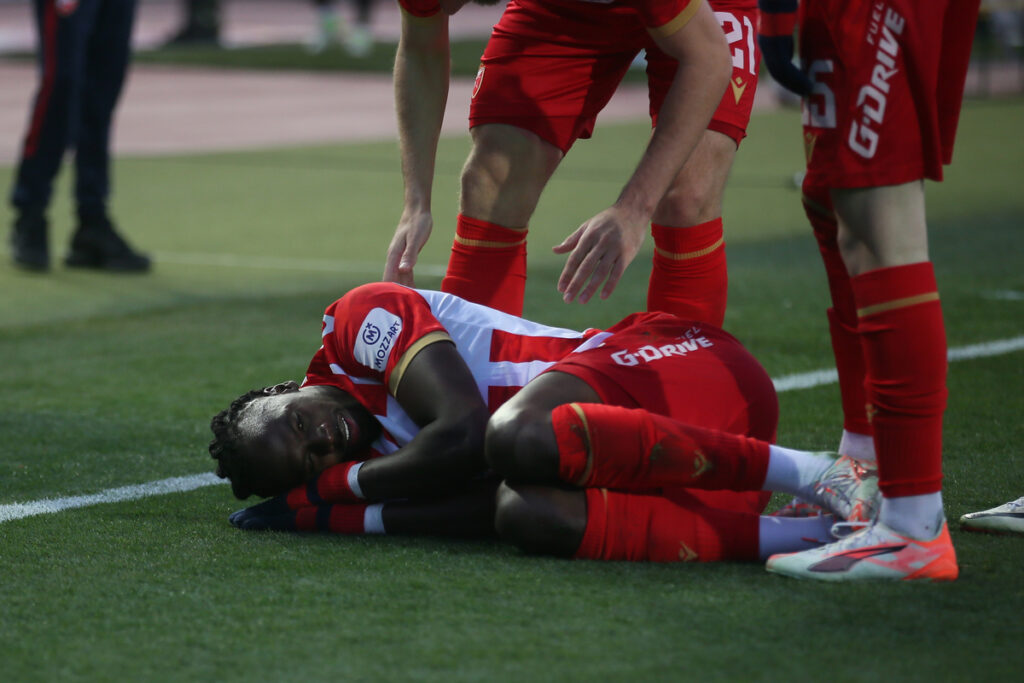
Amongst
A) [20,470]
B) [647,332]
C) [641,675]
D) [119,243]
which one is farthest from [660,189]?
[119,243]

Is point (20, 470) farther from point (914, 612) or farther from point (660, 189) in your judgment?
point (914, 612)

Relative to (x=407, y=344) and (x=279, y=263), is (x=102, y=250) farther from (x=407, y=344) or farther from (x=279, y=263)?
(x=407, y=344)

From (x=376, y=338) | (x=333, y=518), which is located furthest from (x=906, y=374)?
(x=333, y=518)

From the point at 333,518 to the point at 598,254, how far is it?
0.74m

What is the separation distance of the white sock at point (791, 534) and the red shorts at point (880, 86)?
59cm

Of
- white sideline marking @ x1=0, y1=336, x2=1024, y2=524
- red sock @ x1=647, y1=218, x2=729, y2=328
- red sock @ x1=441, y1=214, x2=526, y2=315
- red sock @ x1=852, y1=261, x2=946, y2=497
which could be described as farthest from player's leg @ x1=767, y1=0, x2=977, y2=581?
white sideline marking @ x1=0, y1=336, x2=1024, y2=524

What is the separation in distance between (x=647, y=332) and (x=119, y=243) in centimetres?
426

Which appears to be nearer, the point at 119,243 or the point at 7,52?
the point at 119,243

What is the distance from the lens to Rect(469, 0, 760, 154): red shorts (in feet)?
10.8

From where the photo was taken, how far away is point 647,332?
2861 millimetres

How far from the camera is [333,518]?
109 inches

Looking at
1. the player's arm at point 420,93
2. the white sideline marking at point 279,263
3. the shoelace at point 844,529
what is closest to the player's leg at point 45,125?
the white sideline marking at point 279,263

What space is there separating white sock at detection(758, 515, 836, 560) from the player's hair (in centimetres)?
96

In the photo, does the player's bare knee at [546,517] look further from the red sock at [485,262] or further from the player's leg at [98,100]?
the player's leg at [98,100]
